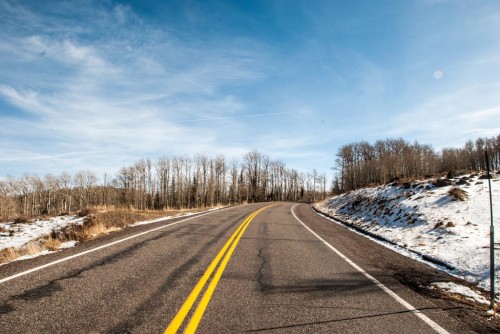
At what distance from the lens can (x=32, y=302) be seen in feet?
14.0

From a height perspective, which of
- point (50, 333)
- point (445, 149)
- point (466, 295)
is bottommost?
point (466, 295)

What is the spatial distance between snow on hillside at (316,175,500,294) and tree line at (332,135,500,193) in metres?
58.1

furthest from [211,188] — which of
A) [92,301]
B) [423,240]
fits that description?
[92,301]

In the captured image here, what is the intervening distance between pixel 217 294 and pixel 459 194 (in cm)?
1342

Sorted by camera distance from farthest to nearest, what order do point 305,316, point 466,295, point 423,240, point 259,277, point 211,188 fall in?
point 211,188 < point 423,240 < point 259,277 < point 466,295 < point 305,316

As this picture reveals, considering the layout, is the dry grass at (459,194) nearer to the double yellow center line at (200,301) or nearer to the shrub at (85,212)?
the double yellow center line at (200,301)

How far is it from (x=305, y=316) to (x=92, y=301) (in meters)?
3.10

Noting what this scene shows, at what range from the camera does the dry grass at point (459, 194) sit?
13334 millimetres

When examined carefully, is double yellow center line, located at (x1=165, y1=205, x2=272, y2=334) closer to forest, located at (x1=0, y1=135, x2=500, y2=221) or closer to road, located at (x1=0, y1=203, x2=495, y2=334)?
road, located at (x1=0, y1=203, x2=495, y2=334)

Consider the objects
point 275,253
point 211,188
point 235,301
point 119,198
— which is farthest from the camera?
point 119,198

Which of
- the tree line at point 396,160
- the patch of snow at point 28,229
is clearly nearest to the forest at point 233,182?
the tree line at point 396,160

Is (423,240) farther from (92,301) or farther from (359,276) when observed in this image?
(92,301)

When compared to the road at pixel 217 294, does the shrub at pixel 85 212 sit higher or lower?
higher

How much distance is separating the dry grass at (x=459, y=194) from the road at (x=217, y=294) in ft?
23.4
